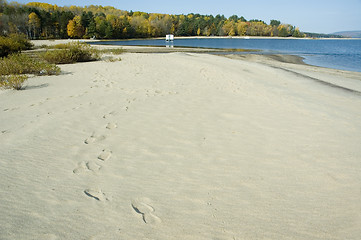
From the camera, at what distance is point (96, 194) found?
254 centimetres

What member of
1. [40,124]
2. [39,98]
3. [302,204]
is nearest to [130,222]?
[302,204]

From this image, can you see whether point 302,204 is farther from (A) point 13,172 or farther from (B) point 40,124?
(B) point 40,124

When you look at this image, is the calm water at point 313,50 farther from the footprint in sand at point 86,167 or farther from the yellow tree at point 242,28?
the yellow tree at point 242,28

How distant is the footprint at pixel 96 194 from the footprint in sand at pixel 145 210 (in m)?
0.34

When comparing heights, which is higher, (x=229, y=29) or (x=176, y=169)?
(x=229, y=29)

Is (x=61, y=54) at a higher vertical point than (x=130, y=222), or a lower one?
higher

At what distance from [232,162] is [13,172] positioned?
9.64ft

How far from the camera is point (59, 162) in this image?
125 inches

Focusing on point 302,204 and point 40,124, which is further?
point 40,124

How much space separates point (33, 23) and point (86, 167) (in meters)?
80.6


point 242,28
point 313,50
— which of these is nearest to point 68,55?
point 313,50

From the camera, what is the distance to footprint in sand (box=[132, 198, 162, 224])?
2207mm

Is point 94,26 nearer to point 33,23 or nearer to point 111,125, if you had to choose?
point 33,23

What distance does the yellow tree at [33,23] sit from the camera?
214 ft
